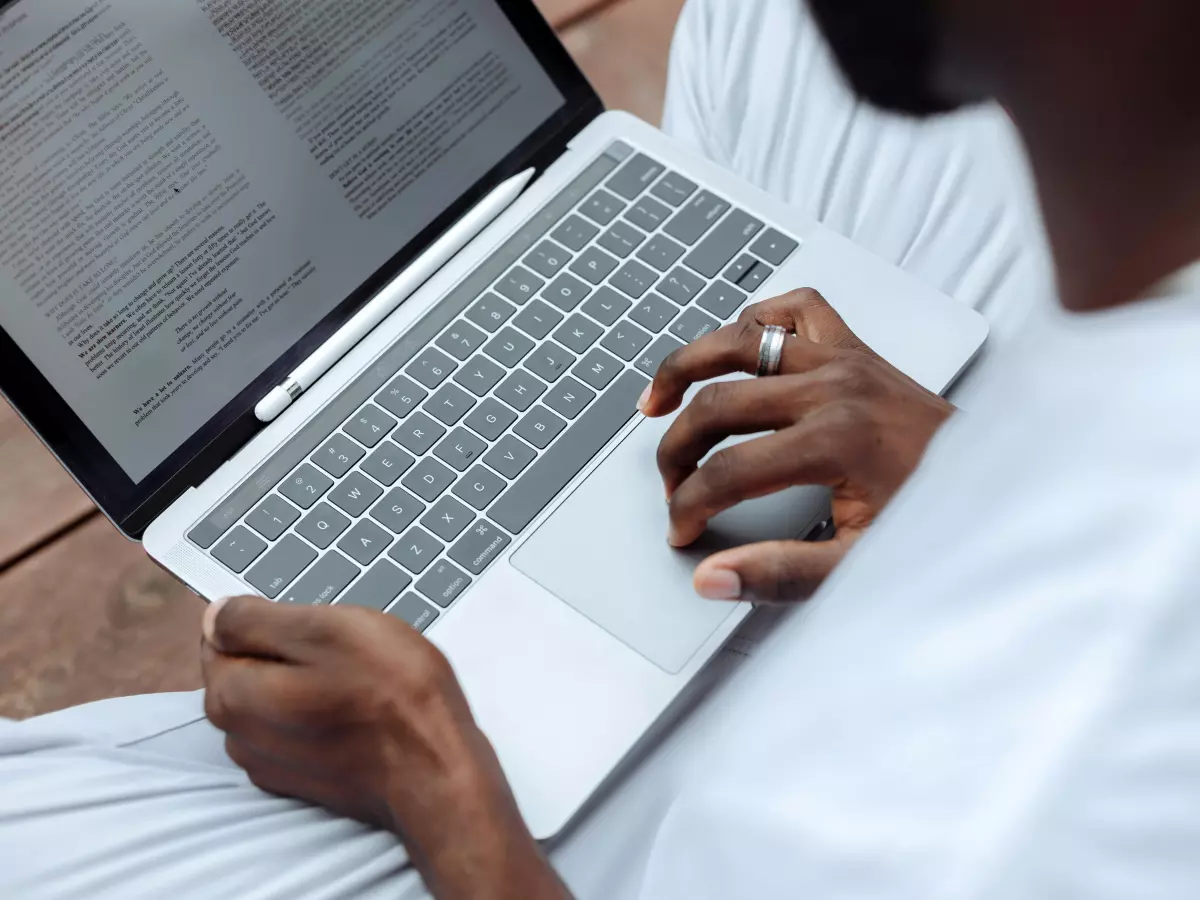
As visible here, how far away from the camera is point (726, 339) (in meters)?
0.50

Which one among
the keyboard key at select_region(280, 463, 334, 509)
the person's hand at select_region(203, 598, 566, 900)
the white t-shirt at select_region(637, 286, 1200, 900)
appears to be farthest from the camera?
the keyboard key at select_region(280, 463, 334, 509)

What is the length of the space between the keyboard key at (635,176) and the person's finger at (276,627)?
32 cm

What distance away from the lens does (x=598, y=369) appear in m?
0.55

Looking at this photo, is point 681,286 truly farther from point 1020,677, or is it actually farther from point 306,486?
point 1020,677

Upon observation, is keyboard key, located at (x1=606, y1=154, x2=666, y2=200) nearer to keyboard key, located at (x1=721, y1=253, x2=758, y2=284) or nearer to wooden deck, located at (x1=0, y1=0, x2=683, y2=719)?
keyboard key, located at (x1=721, y1=253, x2=758, y2=284)

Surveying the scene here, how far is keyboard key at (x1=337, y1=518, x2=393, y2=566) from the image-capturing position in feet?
1.61

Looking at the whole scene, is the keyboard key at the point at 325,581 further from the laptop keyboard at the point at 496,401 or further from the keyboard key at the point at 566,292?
the keyboard key at the point at 566,292

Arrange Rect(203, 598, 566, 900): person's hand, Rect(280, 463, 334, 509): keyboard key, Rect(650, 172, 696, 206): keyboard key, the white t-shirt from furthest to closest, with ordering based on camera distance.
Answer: Rect(650, 172, 696, 206): keyboard key, Rect(280, 463, 334, 509): keyboard key, Rect(203, 598, 566, 900): person's hand, the white t-shirt

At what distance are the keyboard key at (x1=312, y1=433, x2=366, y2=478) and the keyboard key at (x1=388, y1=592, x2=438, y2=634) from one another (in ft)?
0.26

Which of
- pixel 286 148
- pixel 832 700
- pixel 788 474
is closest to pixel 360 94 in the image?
pixel 286 148

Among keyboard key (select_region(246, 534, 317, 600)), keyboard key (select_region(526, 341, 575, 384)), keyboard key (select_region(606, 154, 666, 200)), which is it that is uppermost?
keyboard key (select_region(606, 154, 666, 200))

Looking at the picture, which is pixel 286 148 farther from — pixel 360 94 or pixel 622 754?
pixel 622 754

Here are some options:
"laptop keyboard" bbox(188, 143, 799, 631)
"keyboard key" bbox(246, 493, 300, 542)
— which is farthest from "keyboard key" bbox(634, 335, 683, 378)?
"keyboard key" bbox(246, 493, 300, 542)

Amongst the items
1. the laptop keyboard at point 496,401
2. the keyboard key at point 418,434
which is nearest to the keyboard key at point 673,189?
the laptop keyboard at point 496,401
